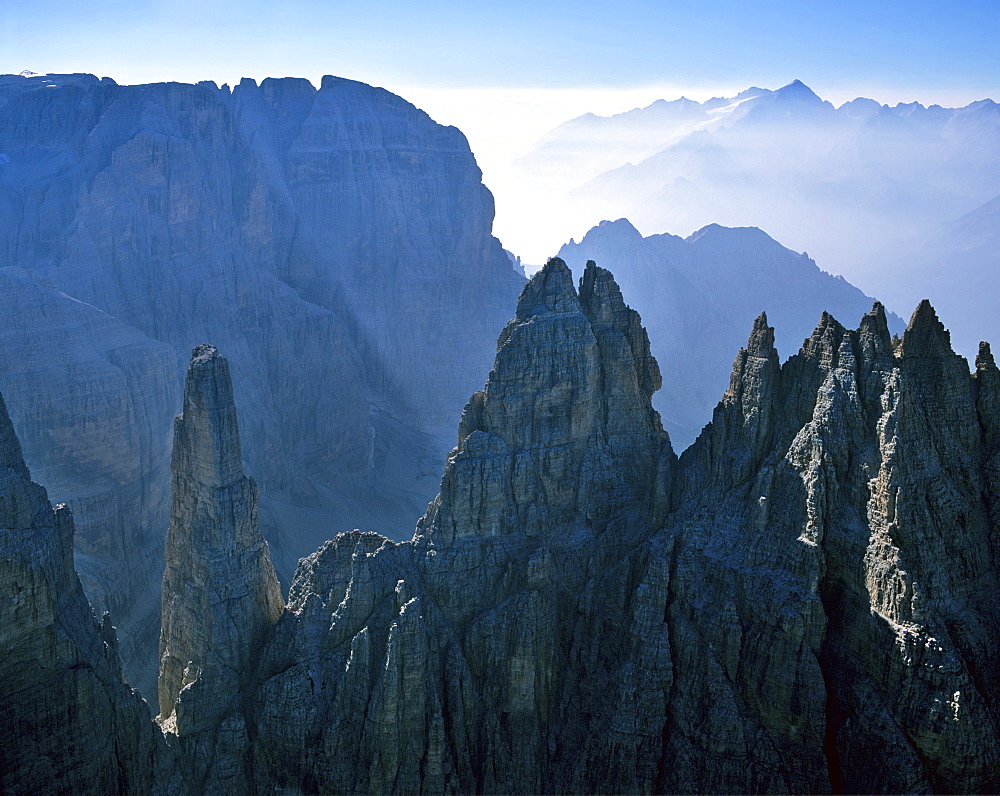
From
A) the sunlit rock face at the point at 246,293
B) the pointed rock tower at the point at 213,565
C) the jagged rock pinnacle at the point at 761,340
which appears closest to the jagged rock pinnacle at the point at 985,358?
the jagged rock pinnacle at the point at 761,340

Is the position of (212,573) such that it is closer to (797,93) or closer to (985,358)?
(985,358)

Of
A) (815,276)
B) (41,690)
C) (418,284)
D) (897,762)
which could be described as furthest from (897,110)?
(41,690)

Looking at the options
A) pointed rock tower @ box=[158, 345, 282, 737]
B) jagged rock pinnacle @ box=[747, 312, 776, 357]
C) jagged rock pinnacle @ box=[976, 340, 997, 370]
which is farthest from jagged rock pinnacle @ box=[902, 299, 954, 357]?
pointed rock tower @ box=[158, 345, 282, 737]

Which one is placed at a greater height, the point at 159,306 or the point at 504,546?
the point at 159,306

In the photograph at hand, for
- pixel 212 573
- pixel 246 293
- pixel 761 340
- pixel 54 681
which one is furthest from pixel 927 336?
pixel 246 293

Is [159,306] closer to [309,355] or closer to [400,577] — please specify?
[309,355]
